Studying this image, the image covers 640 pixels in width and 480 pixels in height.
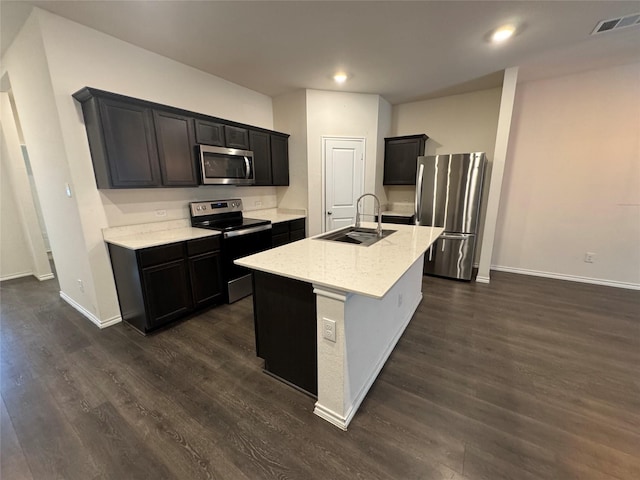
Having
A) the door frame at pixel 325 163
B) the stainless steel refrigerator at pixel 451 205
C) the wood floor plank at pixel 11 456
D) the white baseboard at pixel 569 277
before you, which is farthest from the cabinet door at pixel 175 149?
the white baseboard at pixel 569 277

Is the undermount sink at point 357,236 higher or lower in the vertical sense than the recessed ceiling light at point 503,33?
lower

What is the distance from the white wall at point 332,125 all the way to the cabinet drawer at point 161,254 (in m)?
2.14

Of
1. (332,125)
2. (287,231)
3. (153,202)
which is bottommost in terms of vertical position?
(287,231)

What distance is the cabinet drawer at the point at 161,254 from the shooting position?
234 centimetres

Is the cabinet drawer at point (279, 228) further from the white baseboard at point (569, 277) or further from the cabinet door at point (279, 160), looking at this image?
the white baseboard at point (569, 277)

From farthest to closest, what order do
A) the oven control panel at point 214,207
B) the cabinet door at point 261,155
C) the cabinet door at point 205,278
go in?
the cabinet door at point 261,155
the oven control panel at point 214,207
the cabinet door at point 205,278

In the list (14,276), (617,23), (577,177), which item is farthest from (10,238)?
(577,177)

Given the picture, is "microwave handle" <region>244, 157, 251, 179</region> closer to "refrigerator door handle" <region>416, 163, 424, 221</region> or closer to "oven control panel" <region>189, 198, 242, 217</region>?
"oven control panel" <region>189, 198, 242, 217</region>

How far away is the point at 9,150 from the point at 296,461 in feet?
18.2

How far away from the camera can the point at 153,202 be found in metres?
2.92

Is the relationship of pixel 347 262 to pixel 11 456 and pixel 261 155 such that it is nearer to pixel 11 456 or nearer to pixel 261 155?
pixel 11 456

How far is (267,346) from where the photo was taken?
1935 millimetres

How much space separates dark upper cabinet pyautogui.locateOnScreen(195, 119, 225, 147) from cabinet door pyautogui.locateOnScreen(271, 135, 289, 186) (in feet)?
3.08

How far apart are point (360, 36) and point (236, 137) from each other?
188 cm
